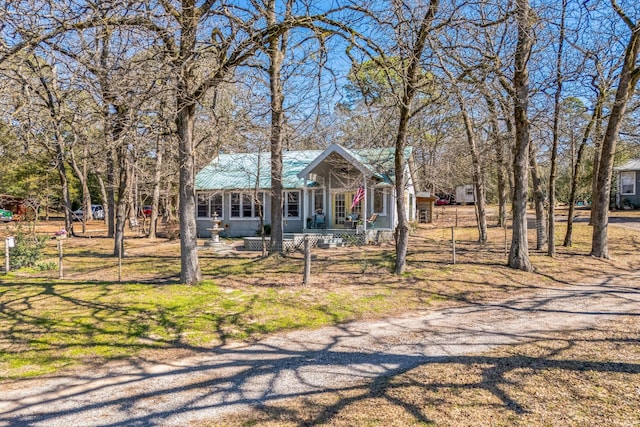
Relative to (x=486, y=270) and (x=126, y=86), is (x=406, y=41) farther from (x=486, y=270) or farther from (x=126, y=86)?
(x=486, y=270)

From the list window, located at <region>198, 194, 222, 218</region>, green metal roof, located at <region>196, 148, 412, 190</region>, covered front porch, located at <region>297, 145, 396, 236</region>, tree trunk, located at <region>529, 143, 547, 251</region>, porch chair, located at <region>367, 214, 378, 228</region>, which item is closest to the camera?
tree trunk, located at <region>529, 143, 547, 251</region>

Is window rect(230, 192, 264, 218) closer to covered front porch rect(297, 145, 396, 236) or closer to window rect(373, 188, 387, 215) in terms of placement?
covered front porch rect(297, 145, 396, 236)

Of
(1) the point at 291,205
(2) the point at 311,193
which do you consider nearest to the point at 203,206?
(1) the point at 291,205

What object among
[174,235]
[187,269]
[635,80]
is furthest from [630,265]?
[174,235]

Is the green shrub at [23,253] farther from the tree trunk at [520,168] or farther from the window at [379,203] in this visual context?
the tree trunk at [520,168]

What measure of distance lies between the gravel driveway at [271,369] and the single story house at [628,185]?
3383cm

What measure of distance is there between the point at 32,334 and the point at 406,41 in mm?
8036

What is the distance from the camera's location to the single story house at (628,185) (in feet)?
112

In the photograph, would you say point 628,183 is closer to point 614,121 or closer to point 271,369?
point 614,121

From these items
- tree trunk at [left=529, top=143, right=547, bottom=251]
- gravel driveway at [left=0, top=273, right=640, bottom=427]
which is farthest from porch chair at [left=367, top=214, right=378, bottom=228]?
gravel driveway at [left=0, top=273, right=640, bottom=427]

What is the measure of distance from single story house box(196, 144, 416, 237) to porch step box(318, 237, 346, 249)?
1.17 metres

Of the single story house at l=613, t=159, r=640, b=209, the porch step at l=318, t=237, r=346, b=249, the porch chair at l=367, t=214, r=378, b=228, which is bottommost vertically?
the porch step at l=318, t=237, r=346, b=249

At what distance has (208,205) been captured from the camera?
2200 centimetres

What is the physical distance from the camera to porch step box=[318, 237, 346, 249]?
670 inches
